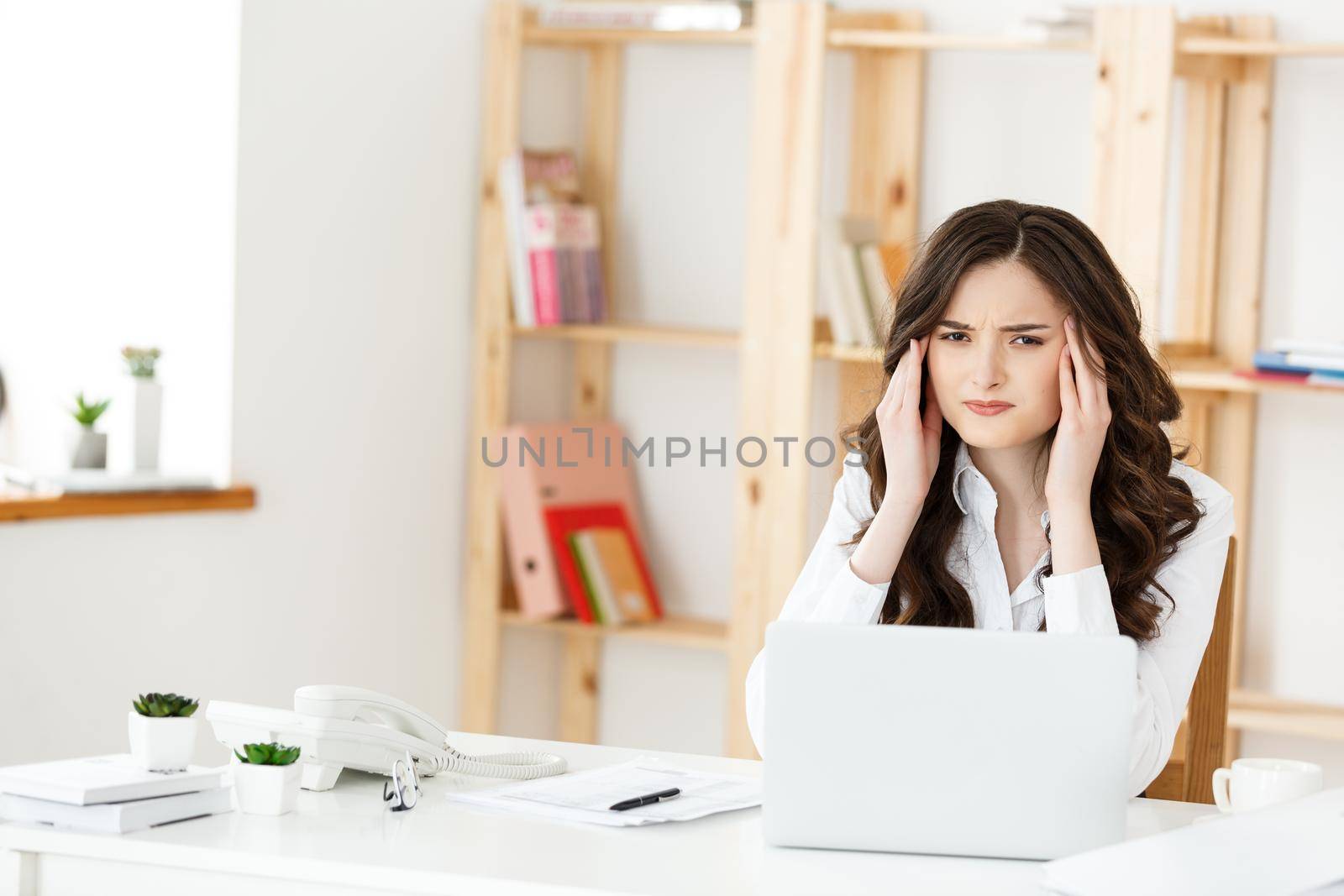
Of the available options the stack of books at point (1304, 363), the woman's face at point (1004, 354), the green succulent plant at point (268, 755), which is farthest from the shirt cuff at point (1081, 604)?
the stack of books at point (1304, 363)

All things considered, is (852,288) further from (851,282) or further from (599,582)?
(599,582)

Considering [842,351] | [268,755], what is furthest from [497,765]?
[842,351]

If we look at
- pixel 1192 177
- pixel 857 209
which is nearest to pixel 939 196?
pixel 857 209

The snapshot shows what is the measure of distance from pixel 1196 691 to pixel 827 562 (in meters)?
0.46

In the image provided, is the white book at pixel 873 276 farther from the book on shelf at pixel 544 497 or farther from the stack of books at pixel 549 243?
the book on shelf at pixel 544 497

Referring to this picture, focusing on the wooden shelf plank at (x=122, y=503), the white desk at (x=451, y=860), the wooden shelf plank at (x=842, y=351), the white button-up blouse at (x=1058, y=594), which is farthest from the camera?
the wooden shelf plank at (x=842, y=351)

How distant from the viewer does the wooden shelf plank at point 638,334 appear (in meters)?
3.38

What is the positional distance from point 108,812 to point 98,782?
3 cm

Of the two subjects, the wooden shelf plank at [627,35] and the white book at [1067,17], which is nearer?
the white book at [1067,17]

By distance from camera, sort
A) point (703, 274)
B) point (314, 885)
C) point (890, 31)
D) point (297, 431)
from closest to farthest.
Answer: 1. point (314, 885)
2. point (297, 431)
3. point (890, 31)
4. point (703, 274)

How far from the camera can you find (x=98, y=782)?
4.63ft

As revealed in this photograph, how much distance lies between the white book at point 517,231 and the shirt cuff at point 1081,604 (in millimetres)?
1884

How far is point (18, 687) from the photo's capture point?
2.61m

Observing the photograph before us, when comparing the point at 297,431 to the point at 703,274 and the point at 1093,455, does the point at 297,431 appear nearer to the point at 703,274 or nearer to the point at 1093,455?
the point at 703,274
